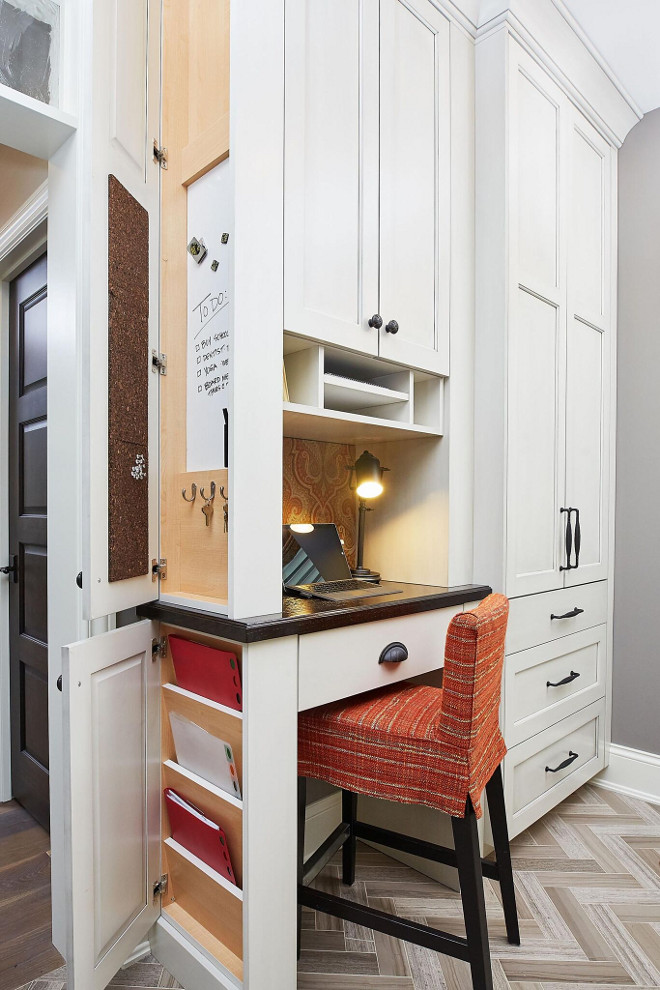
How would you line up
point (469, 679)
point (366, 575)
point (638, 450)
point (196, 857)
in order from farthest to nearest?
point (638, 450) < point (366, 575) < point (196, 857) < point (469, 679)

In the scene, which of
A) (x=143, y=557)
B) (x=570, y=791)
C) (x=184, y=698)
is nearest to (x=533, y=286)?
(x=143, y=557)

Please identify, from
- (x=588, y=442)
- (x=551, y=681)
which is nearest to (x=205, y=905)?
(x=551, y=681)

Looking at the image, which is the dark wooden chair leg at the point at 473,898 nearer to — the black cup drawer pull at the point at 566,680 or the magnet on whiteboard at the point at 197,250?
the black cup drawer pull at the point at 566,680

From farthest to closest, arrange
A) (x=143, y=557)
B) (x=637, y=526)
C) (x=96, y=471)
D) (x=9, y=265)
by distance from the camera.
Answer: (x=637, y=526) < (x=9, y=265) < (x=143, y=557) < (x=96, y=471)

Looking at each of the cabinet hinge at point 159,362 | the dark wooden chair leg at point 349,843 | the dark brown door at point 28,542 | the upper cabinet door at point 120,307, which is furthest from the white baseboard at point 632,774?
the cabinet hinge at point 159,362

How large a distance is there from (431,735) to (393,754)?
4.1 inches

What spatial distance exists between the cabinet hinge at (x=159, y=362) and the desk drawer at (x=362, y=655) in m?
0.77

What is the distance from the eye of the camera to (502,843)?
62.9 inches

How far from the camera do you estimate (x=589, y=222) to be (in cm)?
245

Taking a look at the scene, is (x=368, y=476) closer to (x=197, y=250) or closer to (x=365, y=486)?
(x=365, y=486)

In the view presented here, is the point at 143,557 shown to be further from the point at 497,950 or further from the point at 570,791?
the point at 570,791

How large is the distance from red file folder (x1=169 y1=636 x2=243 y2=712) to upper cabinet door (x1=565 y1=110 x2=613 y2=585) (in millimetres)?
→ 1454

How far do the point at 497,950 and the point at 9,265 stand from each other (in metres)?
2.75

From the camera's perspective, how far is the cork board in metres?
1.35
